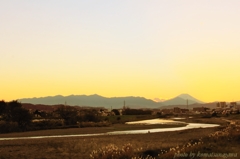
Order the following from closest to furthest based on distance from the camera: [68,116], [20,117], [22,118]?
[22,118] < [20,117] < [68,116]

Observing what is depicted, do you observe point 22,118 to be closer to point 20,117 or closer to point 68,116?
point 20,117

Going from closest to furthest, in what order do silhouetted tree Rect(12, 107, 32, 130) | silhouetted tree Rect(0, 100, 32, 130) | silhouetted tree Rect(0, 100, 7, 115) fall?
silhouetted tree Rect(12, 107, 32, 130) < silhouetted tree Rect(0, 100, 32, 130) < silhouetted tree Rect(0, 100, 7, 115)

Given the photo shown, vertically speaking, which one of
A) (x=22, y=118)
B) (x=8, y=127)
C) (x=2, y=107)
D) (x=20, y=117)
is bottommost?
(x=8, y=127)

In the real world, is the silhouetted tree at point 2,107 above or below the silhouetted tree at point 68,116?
above

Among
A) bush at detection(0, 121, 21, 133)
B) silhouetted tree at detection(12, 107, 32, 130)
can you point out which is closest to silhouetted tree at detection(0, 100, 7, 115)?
silhouetted tree at detection(12, 107, 32, 130)

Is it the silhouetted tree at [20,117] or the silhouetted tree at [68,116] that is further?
the silhouetted tree at [68,116]

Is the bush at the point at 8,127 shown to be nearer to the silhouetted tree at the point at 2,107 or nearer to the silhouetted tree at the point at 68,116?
the silhouetted tree at the point at 68,116

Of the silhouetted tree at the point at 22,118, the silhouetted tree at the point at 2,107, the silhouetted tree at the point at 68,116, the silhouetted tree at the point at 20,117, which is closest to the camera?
the silhouetted tree at the point at 22,118

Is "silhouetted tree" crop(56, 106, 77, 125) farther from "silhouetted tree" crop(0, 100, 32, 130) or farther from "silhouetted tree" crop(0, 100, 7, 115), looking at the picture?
"silhouetted tree" crop(0, 100, 7, 115)

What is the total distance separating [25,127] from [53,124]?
647cm

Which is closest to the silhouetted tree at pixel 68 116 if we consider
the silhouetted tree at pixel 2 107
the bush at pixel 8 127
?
the silhouetted tree at pixel 2 107

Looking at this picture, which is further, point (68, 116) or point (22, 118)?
point (68, 116)

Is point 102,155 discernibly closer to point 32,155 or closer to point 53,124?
point 32,155

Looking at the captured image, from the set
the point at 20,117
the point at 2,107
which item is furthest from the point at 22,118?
the point at 2,107
